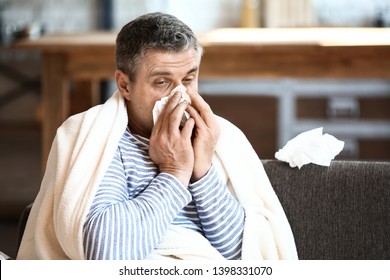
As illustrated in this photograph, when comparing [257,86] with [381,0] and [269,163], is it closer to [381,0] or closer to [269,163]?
[381,0]

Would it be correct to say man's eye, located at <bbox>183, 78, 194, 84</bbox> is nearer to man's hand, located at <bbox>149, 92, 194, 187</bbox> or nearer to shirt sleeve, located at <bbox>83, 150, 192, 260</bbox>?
man's hand, located at <bbox>149, 92, 194, 187</bbox>

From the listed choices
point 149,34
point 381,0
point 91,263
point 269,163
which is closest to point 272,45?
point 381,0

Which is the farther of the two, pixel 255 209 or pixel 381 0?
pixel 381 0

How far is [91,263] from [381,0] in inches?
126

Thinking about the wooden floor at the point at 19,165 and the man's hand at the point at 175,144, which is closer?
the man's hand at the point at 175,144

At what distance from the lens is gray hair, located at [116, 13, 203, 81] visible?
1.42 m

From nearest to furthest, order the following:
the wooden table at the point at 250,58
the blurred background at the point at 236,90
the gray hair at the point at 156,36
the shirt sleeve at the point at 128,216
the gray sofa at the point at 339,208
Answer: the shirt sleeve at the point at 128,216 < the gray hair at the point at 156,36 < the gray sofa at the point at 339,208 < the wooden table at the point at 250,58 < the blurred background at the point at 236,90

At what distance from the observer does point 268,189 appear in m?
1.56

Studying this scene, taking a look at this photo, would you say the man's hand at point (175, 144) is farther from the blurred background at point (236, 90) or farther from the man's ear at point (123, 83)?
the blurred background at point (236, 90)

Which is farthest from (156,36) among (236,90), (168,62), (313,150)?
(236,90)

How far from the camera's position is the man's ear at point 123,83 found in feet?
4.89

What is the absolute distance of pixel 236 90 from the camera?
4.10m

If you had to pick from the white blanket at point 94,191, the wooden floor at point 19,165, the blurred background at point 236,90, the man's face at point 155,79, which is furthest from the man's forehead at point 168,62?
the wooden floor at point 19,165

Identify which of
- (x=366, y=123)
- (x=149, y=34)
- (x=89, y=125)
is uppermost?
(x=149, y=34)
